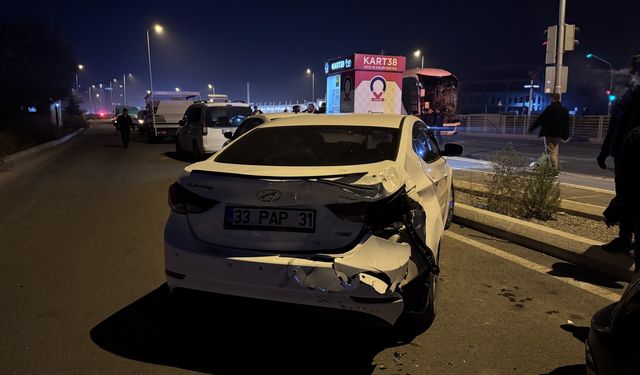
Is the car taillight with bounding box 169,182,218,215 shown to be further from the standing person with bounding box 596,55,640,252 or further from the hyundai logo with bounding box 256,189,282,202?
the standing person with bounding box 596,55,640,252

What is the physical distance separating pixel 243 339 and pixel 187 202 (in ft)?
3.64

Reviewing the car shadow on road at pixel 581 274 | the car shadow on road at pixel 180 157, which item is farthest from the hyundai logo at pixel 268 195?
the car shadow on road at pixel 180 157

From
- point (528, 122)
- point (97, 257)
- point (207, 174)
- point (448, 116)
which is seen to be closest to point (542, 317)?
point (207, 174)

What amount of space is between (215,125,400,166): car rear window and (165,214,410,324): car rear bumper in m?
0.82

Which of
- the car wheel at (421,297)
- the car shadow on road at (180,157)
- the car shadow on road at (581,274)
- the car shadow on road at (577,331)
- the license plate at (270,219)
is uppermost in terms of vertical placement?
the license plate at (270,219)

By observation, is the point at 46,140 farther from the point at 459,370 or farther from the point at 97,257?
the point at 459,370

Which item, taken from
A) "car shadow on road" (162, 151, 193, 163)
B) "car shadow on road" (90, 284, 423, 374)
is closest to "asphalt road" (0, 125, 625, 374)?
"car shadow on road" (90, 284, 423, 374)

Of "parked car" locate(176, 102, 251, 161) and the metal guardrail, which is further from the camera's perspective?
the metal guardrail

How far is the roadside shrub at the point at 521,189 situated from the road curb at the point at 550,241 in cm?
46

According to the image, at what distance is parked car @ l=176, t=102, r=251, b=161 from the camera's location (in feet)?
46.6

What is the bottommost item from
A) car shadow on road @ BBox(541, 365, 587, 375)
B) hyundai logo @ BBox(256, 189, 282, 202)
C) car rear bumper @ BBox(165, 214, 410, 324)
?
car shadow on road @ BBox(541, 365, 587, 375)

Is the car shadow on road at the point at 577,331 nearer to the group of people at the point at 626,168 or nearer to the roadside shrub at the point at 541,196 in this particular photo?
the group of people at the point at 626,168

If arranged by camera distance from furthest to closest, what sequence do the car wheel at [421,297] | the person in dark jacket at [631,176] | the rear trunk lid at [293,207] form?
the person in dark jacket at [631,176] → the car wheel at [421,297] → the rear trunk lid at [293,207]

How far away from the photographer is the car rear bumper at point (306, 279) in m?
2.85
